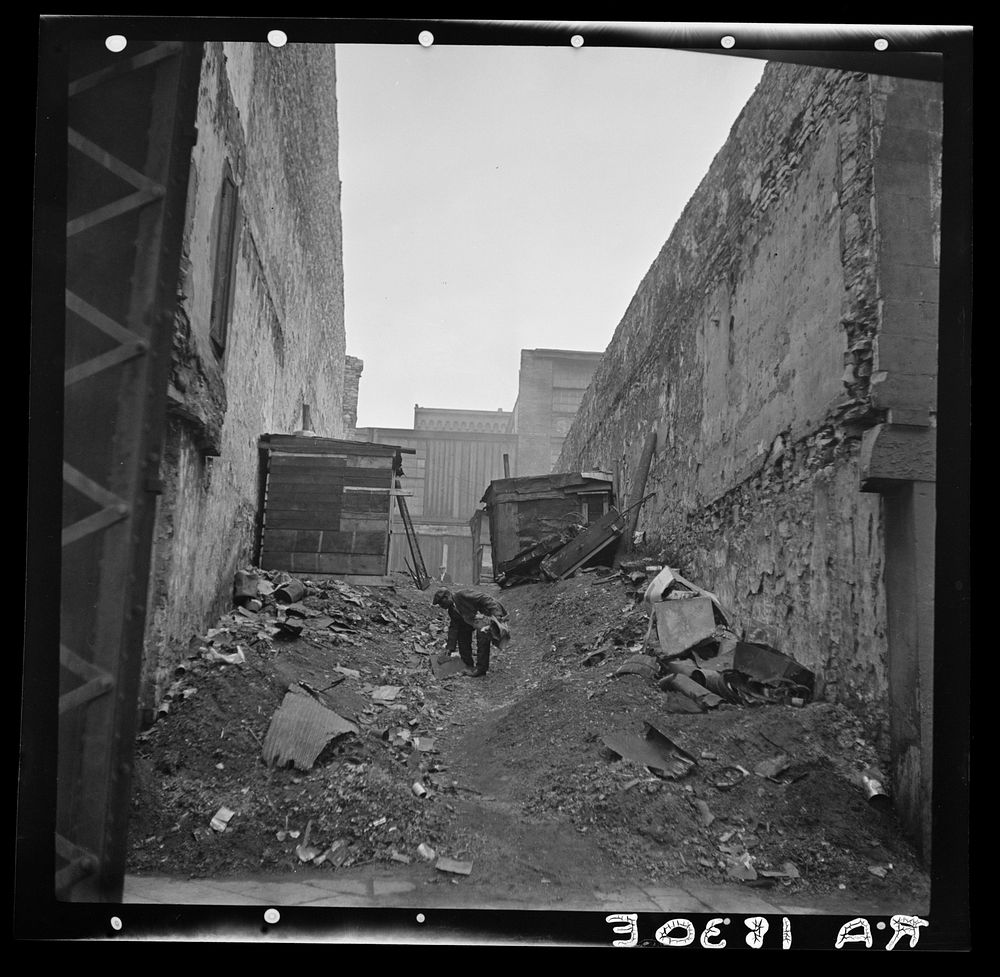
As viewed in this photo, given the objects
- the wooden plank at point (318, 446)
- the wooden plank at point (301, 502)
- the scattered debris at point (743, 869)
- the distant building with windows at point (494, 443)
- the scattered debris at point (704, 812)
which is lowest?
the scattered debris at point (743, 869)

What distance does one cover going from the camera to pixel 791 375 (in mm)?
5285

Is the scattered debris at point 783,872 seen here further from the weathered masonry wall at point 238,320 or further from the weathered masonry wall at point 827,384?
the weathered masonry wall at point 238,320

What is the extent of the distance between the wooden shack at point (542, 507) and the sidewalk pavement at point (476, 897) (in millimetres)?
8618

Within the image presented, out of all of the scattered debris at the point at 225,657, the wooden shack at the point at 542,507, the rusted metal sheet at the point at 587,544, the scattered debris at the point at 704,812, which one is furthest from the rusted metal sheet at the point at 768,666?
the wooden shack at the point at 542,507

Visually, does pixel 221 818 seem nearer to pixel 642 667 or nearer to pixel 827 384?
pixel 642 667

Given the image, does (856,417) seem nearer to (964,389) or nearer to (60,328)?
(964,389)

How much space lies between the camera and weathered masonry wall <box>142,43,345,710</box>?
4574 millimetres

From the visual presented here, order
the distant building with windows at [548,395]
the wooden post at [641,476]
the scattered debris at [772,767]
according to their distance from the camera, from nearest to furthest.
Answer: the scattered debris at [772,767]
the wooden post at [641,476]
the distant building with windows at [548,395]

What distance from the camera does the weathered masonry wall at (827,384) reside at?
3.65 m

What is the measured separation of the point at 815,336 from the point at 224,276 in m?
4.26

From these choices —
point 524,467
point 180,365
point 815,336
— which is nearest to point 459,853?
point 180,365

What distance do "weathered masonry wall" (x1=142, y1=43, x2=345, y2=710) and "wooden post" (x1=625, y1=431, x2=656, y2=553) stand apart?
483cm

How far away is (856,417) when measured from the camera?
13.9ft

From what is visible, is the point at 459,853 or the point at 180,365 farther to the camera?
the point at 180,365
